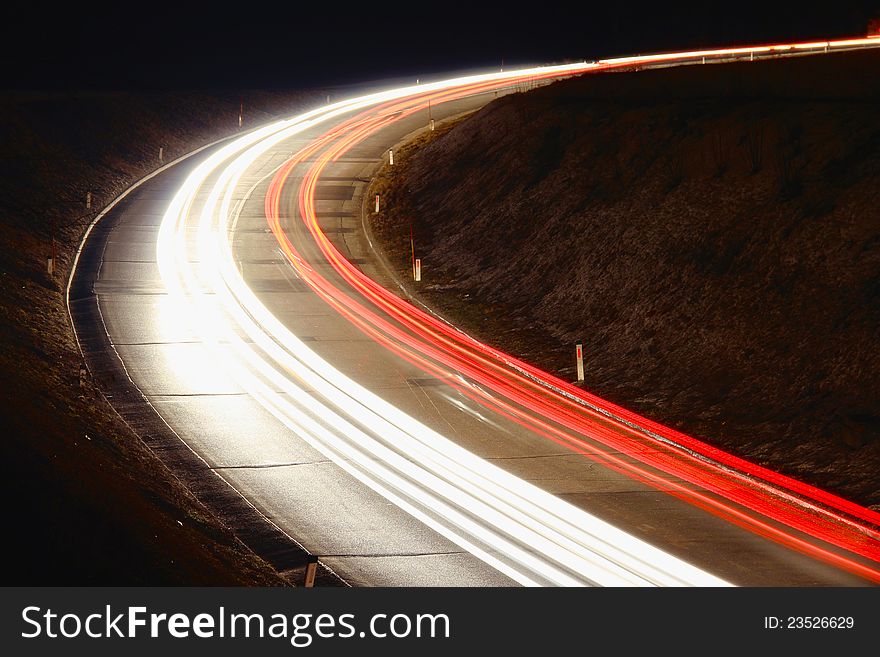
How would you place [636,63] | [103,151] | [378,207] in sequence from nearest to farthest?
[378,207] → [103,151] → [636,63]

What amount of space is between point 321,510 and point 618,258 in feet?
47.4

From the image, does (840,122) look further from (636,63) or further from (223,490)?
(636,63)

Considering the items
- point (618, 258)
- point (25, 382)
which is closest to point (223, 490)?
point (25, 382)

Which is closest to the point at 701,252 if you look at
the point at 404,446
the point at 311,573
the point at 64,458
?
the point at 404,446

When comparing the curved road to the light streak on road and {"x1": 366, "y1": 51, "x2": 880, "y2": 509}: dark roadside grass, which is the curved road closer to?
the light streak on road

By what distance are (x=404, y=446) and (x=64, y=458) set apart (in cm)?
616

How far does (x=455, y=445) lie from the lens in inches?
748

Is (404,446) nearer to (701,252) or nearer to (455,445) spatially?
(455,445)

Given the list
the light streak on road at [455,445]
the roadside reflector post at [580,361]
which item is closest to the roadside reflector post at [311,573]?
the light streak on road at [455,445]

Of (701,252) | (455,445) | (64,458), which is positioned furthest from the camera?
(701,252)

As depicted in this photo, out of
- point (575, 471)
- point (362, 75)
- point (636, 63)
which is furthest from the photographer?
point (362, 75)

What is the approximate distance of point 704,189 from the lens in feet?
89.9

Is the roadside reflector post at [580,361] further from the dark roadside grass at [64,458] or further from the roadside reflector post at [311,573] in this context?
the roadside reflector post at [311,573]

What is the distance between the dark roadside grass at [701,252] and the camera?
20.0 metres
